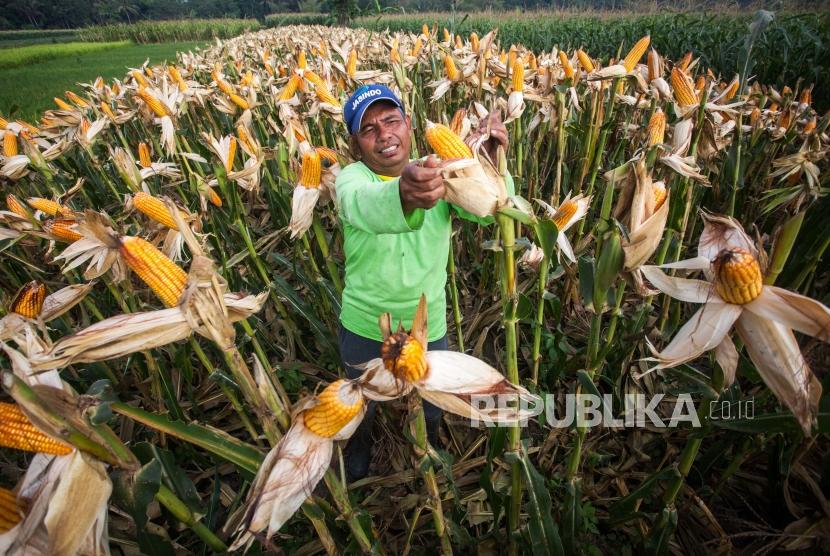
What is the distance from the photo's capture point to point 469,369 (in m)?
0.98

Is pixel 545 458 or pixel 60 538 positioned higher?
pixel 60 538

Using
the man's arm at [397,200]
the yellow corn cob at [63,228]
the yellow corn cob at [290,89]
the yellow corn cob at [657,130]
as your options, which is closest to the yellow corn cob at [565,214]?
the man's arm at [397,200]

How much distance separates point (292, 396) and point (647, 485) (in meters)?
1.86

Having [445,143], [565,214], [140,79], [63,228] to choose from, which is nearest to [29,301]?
[63,228]

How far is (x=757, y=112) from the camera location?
2920 millimetres

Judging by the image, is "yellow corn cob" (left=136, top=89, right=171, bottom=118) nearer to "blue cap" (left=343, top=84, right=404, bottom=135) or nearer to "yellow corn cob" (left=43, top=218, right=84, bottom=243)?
"yellow corn cob" (left=43, top=218, right=84, bottom=243)

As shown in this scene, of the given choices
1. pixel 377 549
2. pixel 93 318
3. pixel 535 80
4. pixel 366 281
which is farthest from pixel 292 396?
pixel 535 80

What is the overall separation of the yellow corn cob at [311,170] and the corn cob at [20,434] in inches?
53.9

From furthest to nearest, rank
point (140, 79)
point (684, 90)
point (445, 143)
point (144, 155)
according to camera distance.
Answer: point (140, 79), point (144, 155), point (684, 90), point (445, 143)

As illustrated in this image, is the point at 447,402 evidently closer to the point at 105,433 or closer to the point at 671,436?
the point at 105,433

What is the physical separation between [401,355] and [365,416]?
1122 millimetres

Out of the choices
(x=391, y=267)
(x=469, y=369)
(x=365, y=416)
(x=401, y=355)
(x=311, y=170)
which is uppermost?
(x=311, y=170)

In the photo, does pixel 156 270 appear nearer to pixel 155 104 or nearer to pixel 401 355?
pixel 401 355

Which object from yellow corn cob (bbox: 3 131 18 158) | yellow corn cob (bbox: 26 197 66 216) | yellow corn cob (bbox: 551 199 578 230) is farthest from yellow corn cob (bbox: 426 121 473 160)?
yellow corn cob (bbox: 3 131 18 158)
